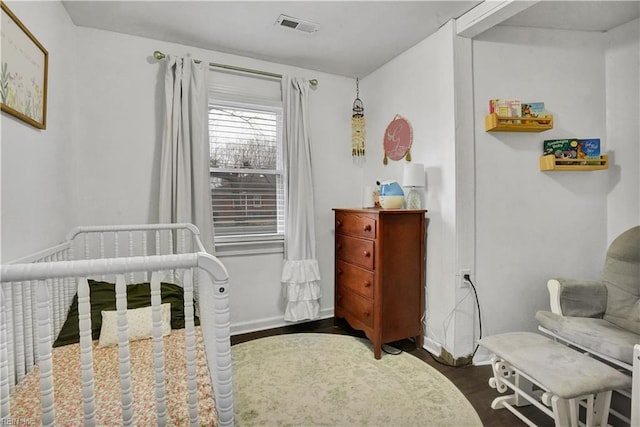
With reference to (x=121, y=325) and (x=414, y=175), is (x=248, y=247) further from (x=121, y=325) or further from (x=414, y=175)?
(x=121, y=325)

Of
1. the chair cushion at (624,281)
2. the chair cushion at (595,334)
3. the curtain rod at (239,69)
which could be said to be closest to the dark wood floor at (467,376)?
the chair cushion at (595,334)

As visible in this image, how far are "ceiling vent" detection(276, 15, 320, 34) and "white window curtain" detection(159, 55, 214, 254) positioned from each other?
2.37ft

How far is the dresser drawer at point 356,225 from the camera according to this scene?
225 cm

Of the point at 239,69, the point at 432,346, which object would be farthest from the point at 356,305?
the point at 239,69

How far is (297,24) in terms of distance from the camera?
2.17 m

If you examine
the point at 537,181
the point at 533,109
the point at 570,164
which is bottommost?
the point at 537,181

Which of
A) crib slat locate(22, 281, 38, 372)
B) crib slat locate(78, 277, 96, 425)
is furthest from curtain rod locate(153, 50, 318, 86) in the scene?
crib slat locate(78, 277, 96, 425)

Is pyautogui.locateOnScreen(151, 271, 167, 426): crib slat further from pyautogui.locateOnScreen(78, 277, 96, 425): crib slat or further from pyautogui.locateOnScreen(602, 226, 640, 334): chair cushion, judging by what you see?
pyautogui.locateOnScreen(602, 226, 640, 334): chair cushion

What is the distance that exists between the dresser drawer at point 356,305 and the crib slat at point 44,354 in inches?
72.0

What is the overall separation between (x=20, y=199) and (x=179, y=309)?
0.87 metres

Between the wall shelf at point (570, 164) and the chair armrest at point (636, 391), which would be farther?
the wall shelf at point (570, 164)

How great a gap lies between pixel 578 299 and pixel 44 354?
8.35 ft

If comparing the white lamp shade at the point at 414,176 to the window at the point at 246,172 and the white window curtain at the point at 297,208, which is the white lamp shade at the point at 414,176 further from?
the window at the point at 246,172

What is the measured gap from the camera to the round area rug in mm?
1608
